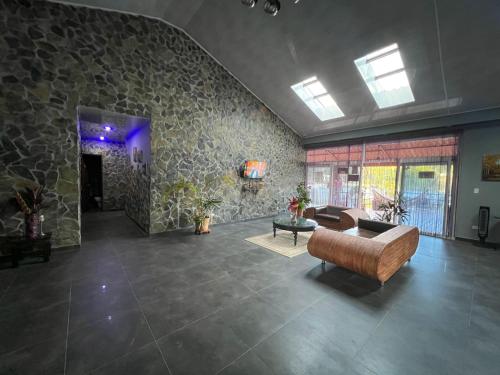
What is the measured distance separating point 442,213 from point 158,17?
8374mm

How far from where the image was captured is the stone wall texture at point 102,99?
3.46m

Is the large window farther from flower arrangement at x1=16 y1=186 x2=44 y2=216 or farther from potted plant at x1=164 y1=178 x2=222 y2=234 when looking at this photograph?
flower arrangement at x1=16 y1=186 x2=44 y2=216

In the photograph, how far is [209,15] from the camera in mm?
4582

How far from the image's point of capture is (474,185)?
4.96 m

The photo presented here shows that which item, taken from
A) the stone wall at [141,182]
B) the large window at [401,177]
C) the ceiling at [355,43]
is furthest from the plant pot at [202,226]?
the large window at [401,177]

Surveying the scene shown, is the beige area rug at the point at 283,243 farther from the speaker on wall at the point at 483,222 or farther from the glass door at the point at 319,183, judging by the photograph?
the speaker on wall at the point at 483,222

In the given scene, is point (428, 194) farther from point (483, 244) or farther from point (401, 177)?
point (483, 244)

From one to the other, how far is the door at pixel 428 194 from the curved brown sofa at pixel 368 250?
8.98ft

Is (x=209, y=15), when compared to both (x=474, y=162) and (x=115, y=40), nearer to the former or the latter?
(x=115, y=40)

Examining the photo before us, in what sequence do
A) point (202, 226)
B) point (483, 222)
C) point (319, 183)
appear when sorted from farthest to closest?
point (319, 183)
point (202, 226)
point (483, 222)

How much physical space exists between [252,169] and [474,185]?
5.50 metres

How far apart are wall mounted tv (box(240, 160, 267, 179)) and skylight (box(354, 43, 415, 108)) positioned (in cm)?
350

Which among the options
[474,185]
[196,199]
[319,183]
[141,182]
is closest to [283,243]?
[196,199]

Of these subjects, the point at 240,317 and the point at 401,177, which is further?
the point at 401,177
